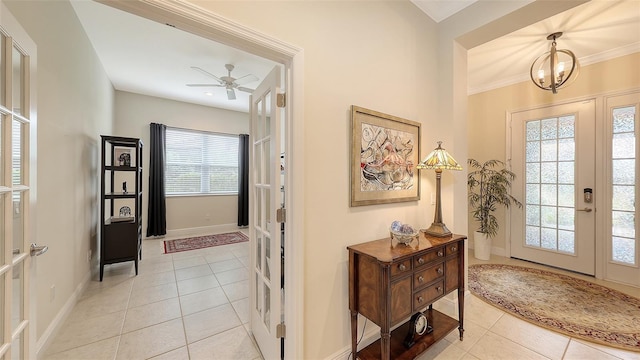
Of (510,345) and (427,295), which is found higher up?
(427,295)

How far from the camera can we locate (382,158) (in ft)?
6.31

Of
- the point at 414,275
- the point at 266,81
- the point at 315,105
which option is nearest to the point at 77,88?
the point at 266,81

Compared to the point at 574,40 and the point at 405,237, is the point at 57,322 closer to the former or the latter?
the point at 405,237

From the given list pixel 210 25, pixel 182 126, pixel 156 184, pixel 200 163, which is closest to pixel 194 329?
pixel 210 25

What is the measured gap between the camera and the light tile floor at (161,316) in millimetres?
1842

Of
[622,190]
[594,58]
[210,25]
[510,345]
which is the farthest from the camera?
[594,58]

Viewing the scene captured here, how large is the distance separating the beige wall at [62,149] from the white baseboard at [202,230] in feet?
6.70

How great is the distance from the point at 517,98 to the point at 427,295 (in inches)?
148

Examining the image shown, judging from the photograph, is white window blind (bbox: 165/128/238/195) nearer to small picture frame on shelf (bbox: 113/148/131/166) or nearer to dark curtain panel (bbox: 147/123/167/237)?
dark curtain panel (bbox: 147/123/167/237)

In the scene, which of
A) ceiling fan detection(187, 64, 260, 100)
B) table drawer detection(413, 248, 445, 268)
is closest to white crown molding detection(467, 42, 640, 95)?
table drawer detection(413, 248, 445, 268)

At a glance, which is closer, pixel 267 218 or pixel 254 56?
pixel 267 218

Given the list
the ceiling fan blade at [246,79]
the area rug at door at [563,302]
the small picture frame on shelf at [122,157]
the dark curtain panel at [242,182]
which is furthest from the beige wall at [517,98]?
the small picture frame on shelf at [122,157]

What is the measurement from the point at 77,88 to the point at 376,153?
10.7ft

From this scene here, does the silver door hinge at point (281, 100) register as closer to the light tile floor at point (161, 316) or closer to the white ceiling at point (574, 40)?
the light tile floor at point (161, 316)
